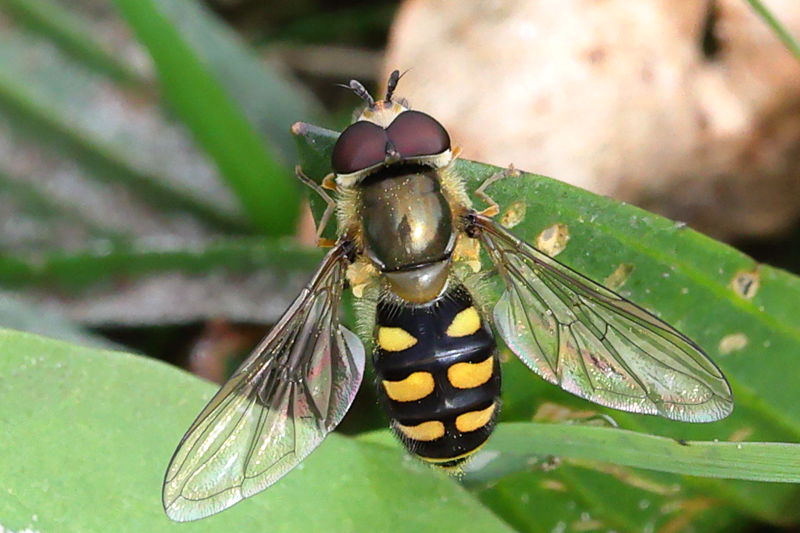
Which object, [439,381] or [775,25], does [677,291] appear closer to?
[439,381]

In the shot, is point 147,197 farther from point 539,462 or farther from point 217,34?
point 539,462

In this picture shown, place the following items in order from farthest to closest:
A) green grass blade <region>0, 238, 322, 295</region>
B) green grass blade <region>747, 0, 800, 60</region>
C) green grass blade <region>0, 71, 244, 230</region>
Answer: green grass blade <region>0, 71, 244, 230</region>, green grass blade <region>0, 238, 322, 295</region>, green grass blade <region>747, 0, 800, 60</region>

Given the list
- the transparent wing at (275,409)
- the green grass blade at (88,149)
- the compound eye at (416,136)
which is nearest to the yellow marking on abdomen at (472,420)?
the transparent wing at (275,409)

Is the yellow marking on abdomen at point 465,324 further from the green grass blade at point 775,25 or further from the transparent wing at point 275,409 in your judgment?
the green grass blade at point 775,25

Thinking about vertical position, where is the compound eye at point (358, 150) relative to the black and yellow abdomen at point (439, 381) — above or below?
above

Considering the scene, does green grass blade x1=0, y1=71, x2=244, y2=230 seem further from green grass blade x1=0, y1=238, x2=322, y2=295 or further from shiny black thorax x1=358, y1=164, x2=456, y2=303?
shiny black thorax x1=358, y1=164, x2=456, y2=303

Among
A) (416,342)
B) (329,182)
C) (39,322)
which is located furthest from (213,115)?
(416,342)

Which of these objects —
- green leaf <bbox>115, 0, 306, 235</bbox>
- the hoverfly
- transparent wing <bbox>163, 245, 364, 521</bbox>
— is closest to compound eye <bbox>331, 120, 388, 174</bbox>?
the hoverfly
